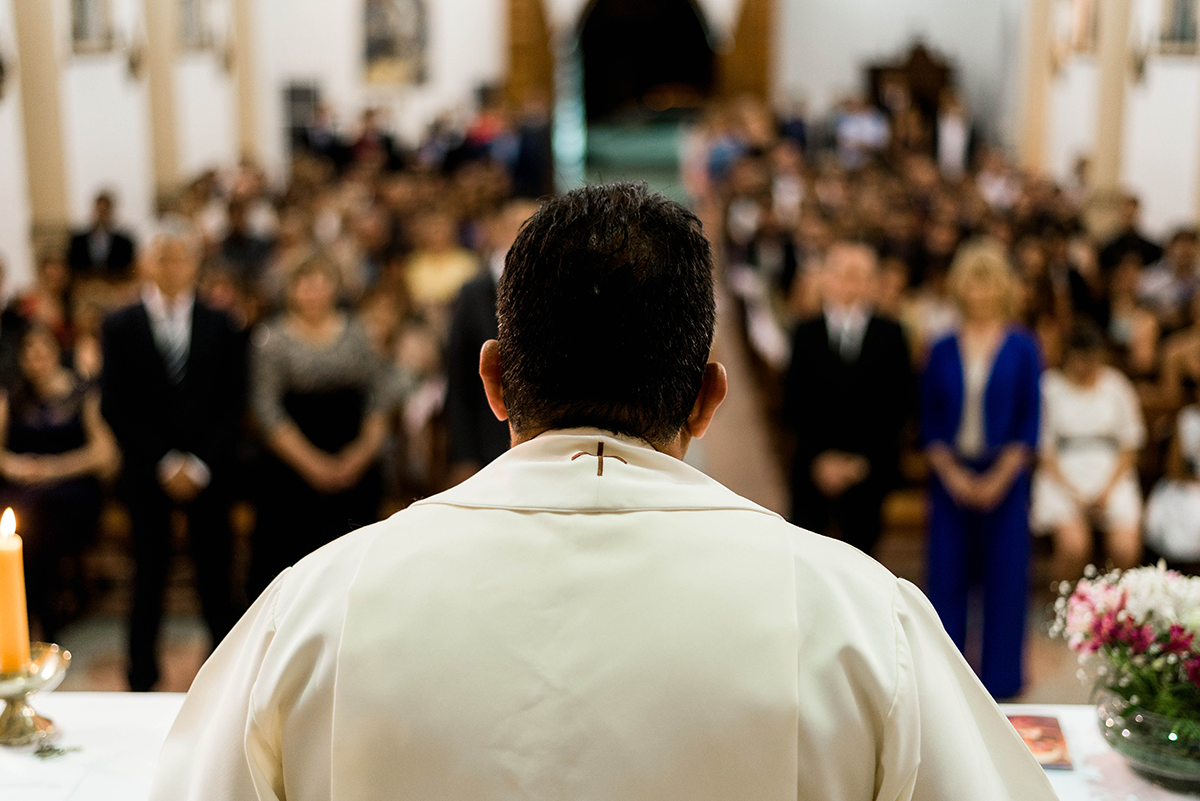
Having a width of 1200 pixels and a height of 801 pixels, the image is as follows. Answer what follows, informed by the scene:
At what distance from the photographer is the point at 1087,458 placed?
5336 millimetres

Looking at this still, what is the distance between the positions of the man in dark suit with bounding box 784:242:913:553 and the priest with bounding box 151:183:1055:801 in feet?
12.6

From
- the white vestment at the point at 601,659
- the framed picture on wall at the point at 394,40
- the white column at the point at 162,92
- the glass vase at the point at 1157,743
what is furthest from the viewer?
the framed picture on wall at the point at 394,40

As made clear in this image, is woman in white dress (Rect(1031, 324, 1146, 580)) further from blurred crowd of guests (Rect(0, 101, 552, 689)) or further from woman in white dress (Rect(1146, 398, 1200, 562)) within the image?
blurred crowd of guests (Rect(0, 101, 552, 689))

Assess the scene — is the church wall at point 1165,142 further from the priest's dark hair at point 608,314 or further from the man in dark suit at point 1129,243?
the priest's dark hair at point 608,314

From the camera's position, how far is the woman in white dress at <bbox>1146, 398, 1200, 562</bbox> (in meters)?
5.19

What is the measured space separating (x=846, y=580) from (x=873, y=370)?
3.97 m

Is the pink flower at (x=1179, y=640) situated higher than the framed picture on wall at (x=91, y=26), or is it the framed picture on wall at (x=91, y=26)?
the framed picture on wall at (x=91, y=26)

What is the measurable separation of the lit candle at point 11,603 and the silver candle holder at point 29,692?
0.02 m

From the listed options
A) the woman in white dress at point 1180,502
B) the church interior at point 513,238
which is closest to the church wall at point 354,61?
the church interior at point 513,238

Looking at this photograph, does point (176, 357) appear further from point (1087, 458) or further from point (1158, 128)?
point (1158, 128)

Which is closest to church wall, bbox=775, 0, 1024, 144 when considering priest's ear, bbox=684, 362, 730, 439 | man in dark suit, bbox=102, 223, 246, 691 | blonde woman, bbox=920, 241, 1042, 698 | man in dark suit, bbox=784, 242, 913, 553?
man in dark suit, bbox=784, 242, 913, 553

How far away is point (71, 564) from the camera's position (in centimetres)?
546

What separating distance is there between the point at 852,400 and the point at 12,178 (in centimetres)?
622

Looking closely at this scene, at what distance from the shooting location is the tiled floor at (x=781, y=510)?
15.9 ft
